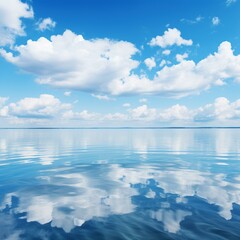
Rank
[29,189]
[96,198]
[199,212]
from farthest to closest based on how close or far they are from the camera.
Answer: [29,189] < [96,198] < [199,212]

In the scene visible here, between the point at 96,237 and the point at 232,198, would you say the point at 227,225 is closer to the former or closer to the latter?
the point at 232,198

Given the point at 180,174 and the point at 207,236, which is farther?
the point at 180,174

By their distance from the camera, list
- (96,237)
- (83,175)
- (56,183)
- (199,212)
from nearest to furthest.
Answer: (96,237), (199,212), (56,183), (83,175)

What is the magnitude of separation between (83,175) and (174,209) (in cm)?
1193

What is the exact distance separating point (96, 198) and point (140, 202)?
2.99 metres

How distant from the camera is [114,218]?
448 inches

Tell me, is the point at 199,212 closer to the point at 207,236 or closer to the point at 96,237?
the point at 207,236

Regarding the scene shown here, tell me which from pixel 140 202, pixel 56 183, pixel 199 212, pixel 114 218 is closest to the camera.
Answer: pixel 114 218

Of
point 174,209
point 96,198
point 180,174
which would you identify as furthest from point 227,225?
point 180,174

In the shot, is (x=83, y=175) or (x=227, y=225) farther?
(x=83, y=175)

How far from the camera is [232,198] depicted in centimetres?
1489

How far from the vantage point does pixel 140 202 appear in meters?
14.1

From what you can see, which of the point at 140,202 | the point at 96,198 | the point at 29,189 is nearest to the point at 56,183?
the point at 29,189

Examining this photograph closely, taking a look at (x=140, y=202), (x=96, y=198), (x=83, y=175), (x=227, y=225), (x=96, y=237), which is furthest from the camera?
(x=83, y=175)
